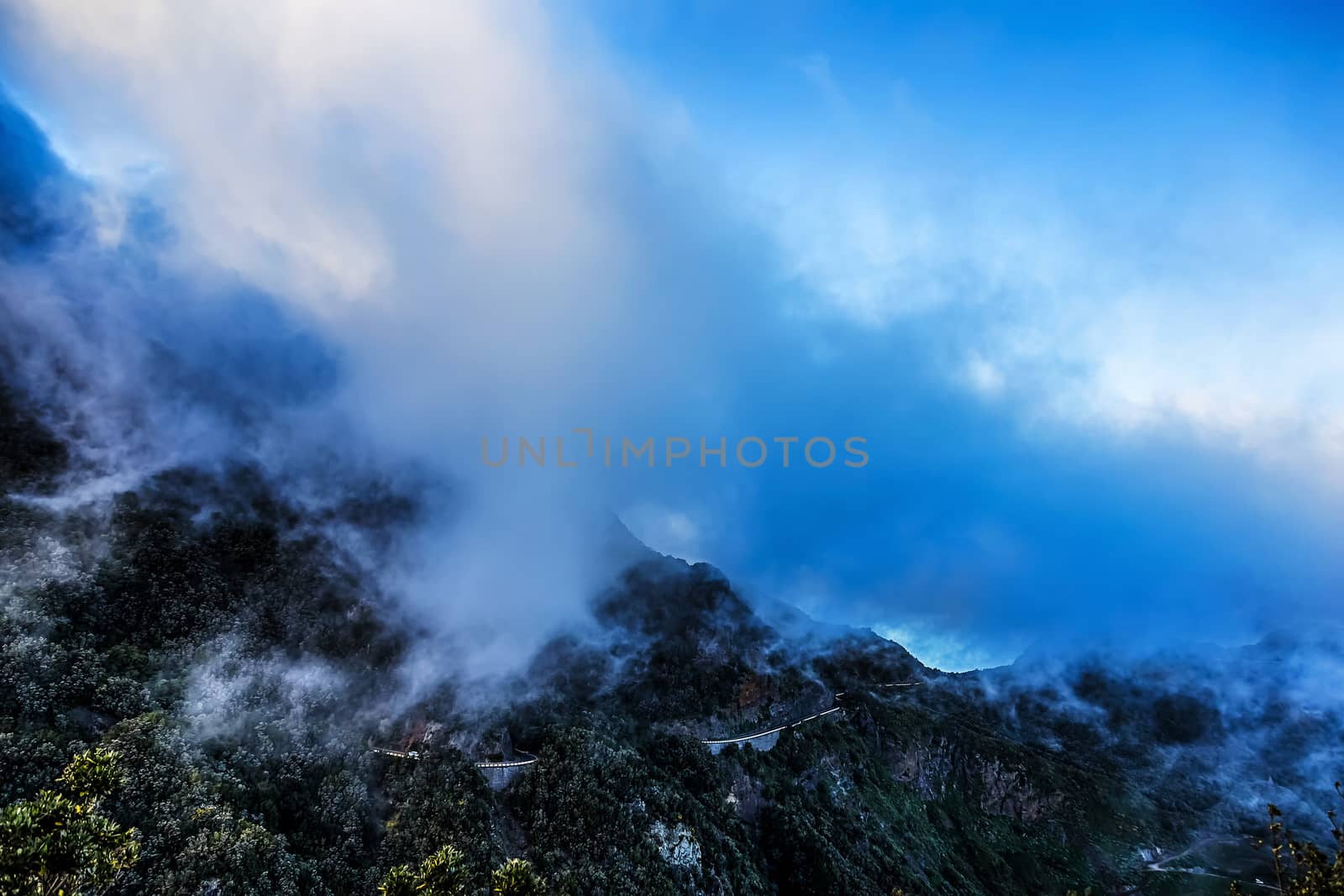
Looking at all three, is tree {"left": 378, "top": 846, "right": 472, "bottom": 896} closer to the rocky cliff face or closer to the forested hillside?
the forested hillside

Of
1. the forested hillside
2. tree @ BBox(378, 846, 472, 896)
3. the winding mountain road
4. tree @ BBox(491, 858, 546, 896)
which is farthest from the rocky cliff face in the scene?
tree @ BBox(378, 846, 472, 896)

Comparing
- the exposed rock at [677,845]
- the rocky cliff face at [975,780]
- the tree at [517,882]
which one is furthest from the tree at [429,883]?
the rocky cliff face at [975,780]

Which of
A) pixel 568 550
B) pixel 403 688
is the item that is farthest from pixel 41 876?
pixel 568 550

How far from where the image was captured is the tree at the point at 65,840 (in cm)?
4053

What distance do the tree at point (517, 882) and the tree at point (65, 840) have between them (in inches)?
1201

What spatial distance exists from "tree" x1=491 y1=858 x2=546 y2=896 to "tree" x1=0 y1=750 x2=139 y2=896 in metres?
30.5

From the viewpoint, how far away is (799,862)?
111750 millimetres

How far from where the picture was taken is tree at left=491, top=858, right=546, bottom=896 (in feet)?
187

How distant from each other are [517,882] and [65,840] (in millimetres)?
35825

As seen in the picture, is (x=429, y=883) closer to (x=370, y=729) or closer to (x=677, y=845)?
(x=677, y=845)

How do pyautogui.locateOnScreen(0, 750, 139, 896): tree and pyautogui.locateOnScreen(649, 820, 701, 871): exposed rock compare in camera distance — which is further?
pyautogui.locateOnScreen(649, 820, 701, 871): exposed rock

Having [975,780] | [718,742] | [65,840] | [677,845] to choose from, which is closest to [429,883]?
[65,840]

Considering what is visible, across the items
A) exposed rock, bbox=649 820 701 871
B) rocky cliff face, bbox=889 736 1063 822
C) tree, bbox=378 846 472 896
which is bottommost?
tree, bbox=378 846 472 896

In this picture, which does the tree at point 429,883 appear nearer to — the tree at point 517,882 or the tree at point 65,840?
the tree at point 517,882
